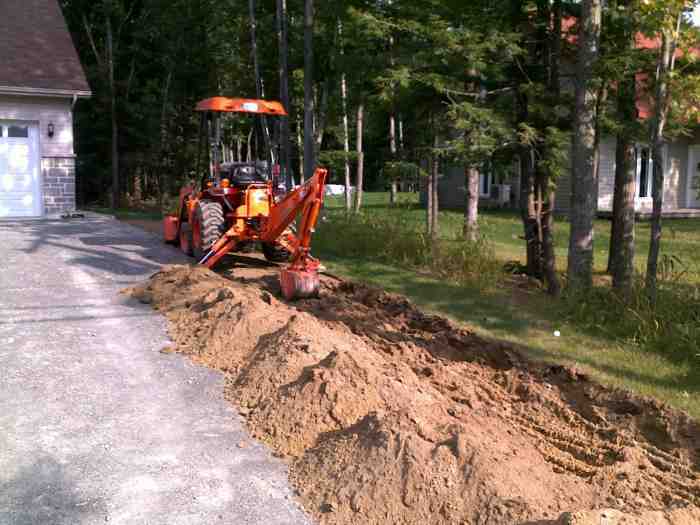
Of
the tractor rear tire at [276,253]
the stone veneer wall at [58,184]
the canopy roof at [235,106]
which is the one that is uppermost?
the canopy roof at [235,106]

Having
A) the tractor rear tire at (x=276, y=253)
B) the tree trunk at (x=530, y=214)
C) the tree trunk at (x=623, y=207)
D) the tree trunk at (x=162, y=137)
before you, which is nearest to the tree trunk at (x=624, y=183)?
the tree trunk at (x=623, y=207)

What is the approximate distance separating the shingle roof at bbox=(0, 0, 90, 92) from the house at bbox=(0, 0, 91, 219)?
0.08 feet

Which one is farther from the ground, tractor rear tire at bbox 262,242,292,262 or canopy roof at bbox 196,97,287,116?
canopy roof at bbox 196,97,287,116

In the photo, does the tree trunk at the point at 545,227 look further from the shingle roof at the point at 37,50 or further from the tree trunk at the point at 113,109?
the tree trunk at the point at 113,109

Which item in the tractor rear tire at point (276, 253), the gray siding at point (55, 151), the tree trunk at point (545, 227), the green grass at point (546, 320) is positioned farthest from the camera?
the gray siding at point (55, 151)

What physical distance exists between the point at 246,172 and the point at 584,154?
17.9 ft

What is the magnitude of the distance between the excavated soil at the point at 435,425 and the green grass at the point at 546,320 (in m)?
0.31

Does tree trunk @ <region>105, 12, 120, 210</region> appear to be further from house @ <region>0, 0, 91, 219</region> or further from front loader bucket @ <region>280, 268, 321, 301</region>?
front loader bucket @ <region>280, 268, 321, 301</region>

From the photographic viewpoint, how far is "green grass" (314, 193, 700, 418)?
6316 millimetres

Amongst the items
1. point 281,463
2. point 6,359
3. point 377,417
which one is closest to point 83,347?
point 6,359

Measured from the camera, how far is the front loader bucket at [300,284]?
9.15 meters

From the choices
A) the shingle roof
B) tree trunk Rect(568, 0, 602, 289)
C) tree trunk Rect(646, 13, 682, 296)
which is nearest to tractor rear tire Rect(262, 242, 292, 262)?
tree trunk Rect(568, 0, 602, 289)

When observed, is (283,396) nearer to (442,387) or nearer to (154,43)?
(442,387)

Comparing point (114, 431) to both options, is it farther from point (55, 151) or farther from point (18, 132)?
point (18, 132)
